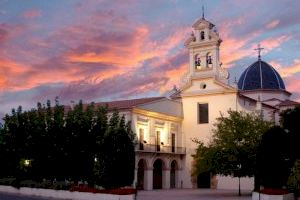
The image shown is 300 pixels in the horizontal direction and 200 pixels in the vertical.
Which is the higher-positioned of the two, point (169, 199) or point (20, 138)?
point (20, 138)

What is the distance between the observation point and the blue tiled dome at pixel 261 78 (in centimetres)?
7119

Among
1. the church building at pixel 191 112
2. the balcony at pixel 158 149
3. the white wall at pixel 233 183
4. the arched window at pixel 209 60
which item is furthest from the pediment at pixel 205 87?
the white wall at pixel 233 183

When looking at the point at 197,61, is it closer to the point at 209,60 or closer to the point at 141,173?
the point at 209,60

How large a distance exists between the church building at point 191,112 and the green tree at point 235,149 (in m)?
11.5

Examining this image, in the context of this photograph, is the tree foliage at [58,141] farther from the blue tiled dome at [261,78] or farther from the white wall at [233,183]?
the blue tiled dome at [261,78]

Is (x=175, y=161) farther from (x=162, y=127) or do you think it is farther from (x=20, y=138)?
(x=20, y=138)

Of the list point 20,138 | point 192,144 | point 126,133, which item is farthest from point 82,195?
point 192,144

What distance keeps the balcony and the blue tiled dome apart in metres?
17.5

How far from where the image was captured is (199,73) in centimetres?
5981

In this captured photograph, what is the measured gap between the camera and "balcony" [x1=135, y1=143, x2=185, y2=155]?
5306cm

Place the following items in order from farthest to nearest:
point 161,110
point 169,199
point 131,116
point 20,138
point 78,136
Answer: point 161,110, point 131,116, point 20,138, point 78,136, point 169,199

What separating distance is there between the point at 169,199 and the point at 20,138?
15.0 m

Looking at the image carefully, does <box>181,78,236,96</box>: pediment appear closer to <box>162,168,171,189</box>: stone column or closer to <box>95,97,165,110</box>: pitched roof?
<box>95,97,165,110</box>: pitched roof

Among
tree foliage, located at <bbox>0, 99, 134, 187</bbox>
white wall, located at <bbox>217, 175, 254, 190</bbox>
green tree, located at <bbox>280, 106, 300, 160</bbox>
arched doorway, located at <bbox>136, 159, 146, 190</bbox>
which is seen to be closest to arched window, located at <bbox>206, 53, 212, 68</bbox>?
white wall, located at <bbox>217, 175, 254, 190</bbox>
